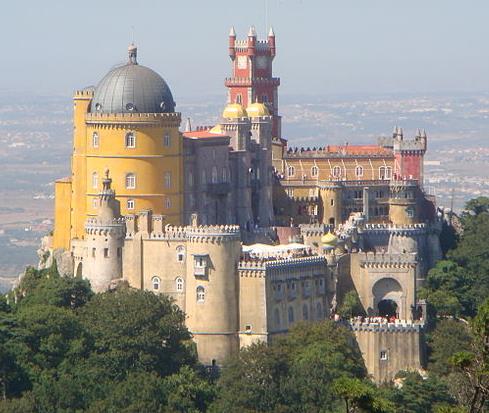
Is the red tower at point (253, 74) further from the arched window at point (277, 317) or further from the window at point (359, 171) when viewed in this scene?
the arched window at point (277, 317)

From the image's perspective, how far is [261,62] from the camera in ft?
459

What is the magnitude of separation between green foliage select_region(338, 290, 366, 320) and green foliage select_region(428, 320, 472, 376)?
4.07 metres

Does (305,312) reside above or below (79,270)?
below

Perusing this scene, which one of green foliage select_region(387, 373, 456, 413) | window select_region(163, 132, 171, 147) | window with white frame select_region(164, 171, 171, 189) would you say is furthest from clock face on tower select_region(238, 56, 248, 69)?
green foliage select_region(387, 373, 456, 413)

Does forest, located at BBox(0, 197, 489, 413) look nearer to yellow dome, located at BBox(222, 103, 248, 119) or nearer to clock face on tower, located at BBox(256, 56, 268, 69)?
A: yellow dome, located at BBox(222, 103, 248, 119)

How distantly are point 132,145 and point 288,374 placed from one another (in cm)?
1784

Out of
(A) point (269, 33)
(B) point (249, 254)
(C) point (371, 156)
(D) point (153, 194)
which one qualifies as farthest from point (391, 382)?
(A) point (269, 33)

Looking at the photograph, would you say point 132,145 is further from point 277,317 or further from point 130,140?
point 277,317

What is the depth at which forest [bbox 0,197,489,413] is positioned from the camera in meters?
99.2

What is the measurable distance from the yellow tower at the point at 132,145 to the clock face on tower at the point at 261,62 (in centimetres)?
2569

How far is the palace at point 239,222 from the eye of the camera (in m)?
105

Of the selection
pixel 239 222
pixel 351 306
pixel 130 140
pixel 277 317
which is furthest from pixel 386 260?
pixel 130 140

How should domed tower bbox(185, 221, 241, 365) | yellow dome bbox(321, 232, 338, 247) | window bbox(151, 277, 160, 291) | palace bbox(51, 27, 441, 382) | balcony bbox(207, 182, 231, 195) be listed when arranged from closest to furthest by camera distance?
domed tower bbox(185, 221, 241, 365), palace bbox(51, 27, 441, 382), window bbox(151, 277, 160, 291), yellow dome bbox(321, 232, 338, 247), balcony bbox(207, 182, 231, 195)

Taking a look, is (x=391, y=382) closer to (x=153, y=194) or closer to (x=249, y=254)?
(x=249, y=254)
